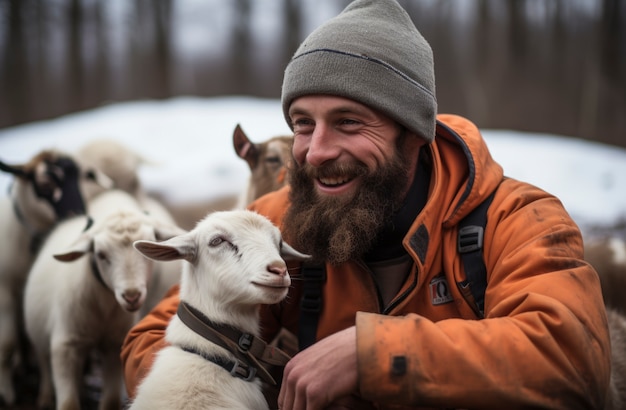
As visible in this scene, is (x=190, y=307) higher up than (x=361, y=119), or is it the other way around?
(x=361, y=119)

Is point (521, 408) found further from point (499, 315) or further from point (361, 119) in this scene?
point (361, 119)

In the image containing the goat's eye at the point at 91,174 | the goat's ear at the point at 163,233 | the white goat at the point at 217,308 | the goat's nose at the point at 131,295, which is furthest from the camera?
the goat's eye at the point at 91,174

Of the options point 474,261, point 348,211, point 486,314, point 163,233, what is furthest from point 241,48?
point 486,314

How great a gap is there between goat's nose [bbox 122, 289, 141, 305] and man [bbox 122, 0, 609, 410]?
0.64ft

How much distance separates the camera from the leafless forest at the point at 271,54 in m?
5.64

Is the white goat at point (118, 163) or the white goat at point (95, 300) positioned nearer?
the white goat at point (95, 300)

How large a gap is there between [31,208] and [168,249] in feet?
9.61

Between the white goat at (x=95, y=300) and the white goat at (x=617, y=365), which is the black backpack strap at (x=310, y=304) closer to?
the white goat at (x=95, y=300)

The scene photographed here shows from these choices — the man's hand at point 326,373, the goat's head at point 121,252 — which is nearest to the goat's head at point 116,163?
the goat's head at point 121,252

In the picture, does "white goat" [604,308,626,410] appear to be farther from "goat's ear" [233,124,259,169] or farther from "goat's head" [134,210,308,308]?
"goat's ear" [233,124,259,169]

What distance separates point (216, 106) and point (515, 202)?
4.92 meters

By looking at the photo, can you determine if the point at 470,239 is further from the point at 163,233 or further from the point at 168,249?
the point at 163,233

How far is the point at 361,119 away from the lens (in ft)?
8.36

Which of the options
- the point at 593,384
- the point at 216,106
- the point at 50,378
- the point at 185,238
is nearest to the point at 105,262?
the point at 185,238
